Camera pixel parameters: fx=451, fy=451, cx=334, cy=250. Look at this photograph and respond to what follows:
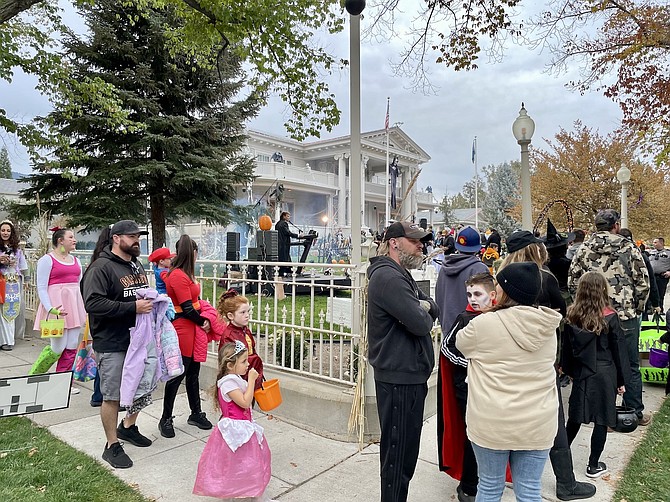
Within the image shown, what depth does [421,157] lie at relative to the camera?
34.6 metres

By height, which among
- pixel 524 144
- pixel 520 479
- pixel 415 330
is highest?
pixel 524 144

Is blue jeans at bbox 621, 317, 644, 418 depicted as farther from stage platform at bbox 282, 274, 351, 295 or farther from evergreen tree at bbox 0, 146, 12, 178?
evergreen tree at bbox 0, 146, 12, 178

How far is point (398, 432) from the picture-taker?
2.55 meters

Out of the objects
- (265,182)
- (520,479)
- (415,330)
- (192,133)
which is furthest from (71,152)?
(265,182)

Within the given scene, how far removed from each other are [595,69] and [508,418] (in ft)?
29.5

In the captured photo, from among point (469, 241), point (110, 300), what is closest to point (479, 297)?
point (469, 241)

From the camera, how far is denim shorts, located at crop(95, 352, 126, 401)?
11.3 ft

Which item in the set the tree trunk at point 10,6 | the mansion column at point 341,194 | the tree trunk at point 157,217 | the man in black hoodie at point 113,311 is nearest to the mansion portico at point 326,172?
the mansion column at point 341,194

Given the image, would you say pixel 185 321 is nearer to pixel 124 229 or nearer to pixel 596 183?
pixel 124 229

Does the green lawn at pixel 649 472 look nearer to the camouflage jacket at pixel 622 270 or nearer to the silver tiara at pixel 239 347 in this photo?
the camouflage jacket at pixel 622 270

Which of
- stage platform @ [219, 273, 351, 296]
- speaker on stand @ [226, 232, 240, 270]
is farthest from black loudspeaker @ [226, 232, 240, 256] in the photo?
stage platform @ [219, 273, 351, 296]

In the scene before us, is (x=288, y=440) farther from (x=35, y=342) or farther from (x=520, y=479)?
(x=35, y=342)

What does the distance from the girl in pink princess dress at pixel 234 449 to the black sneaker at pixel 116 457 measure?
2.93 ft

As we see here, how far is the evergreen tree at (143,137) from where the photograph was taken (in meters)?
12.2
